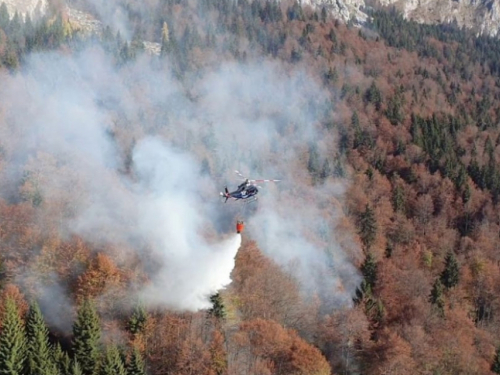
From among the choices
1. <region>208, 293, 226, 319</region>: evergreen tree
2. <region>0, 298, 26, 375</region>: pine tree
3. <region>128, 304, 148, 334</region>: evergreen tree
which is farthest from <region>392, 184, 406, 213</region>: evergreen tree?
<region>0, 298, 26, 375</region>: pine tree

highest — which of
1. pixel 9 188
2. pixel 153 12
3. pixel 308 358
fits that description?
pixel 153 12

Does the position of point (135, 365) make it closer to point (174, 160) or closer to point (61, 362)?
point (61, 362)

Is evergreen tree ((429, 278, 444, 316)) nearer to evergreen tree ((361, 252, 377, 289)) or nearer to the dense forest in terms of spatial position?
the dense forest

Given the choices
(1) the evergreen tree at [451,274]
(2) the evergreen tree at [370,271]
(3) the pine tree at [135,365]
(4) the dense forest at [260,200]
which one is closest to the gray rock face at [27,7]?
(4) the dense forest at [260,200]

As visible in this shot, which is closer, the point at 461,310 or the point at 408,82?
the point at 461,310

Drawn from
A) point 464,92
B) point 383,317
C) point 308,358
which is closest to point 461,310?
point 383,317

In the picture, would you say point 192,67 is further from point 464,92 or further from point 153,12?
point 464,92

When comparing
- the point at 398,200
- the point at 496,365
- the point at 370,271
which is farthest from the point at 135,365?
the point at 398,200

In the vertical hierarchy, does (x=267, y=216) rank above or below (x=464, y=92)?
below
